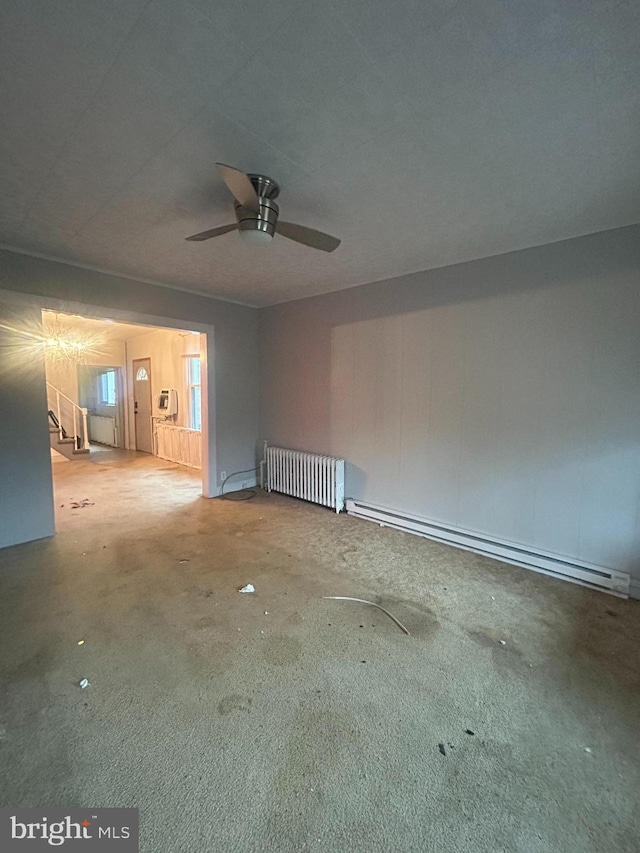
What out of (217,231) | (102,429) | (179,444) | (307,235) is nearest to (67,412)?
(102,429)

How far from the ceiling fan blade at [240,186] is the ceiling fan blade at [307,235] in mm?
172

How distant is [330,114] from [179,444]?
6.27m

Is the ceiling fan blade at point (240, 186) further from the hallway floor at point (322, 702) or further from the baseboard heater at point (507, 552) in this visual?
the baseboard heater at point (507, 552)

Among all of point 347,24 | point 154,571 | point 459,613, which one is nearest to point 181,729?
point 154,571

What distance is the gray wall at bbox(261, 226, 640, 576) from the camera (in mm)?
2619

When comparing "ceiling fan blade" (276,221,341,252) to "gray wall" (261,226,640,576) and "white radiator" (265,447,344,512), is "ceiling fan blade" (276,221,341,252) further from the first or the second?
"white radiator" (265,447,344,512)

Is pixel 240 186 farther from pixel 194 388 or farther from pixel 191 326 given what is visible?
pixel 194 388

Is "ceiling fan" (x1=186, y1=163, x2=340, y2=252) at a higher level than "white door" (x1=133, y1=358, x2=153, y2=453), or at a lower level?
higher

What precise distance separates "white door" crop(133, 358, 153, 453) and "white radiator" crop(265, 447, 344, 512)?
13.5ft

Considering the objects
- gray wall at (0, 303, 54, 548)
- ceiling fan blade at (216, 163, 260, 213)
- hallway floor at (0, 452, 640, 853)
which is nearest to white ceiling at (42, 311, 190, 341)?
gray wall at (0, 303, 54, 548)

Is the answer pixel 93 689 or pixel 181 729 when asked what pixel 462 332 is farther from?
pixel 93 689

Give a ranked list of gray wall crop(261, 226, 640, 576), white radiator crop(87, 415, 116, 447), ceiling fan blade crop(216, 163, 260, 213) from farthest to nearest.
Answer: white radiator crop(87, 415, 116, 447) < gray wall crop(261, 226, 640, 576) < ceiling fan blade crop(216, 163, 260, 213)

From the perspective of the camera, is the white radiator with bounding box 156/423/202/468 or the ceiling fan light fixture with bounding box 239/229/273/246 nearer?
the ceiling fan light fixture with bounding box 239/229/273/246

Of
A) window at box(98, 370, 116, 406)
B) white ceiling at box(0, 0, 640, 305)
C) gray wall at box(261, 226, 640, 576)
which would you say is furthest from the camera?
window at box(98, 370, 116, 406)
